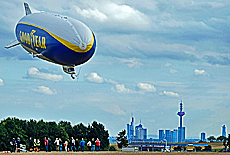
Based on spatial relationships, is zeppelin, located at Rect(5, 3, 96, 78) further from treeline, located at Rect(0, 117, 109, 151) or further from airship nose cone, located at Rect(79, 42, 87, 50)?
treeline, located at Rect(0, 117, 109, 151)

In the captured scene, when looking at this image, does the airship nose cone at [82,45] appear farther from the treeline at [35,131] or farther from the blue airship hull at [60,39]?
the treeline at [35,131]

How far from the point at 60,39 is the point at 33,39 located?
694cm

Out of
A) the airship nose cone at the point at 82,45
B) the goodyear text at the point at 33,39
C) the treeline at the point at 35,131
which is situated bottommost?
the treeline at the point at 35,131

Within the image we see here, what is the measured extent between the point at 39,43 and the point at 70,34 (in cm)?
620

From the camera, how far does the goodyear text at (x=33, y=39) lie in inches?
3002

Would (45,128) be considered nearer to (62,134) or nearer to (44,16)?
(62,134)

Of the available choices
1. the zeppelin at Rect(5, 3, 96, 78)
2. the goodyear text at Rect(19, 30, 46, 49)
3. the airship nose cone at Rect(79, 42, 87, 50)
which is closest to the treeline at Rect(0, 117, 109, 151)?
the goodyear text at Rect(19, 30, 46, 49)

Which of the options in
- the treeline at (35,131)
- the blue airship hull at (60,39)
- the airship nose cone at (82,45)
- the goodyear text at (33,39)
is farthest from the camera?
the treeline at (35,131)

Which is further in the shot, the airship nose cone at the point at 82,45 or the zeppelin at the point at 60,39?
the airship nose cone at the point at 82,45

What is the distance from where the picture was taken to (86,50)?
7556 cm

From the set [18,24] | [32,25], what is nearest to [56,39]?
[32,25]

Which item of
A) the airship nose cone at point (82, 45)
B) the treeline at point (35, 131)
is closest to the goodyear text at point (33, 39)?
the airship nose cone at point (82, 45)

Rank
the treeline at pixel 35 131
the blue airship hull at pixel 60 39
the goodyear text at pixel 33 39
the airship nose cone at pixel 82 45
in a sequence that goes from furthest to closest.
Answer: the treeline at pixel 35 131, the goodyear text at pixel 33 39, the airship nose cone at pixel 82 45, the blue airship hull at pixel 60 39

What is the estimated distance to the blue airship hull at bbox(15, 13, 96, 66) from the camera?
73688 millimetres
